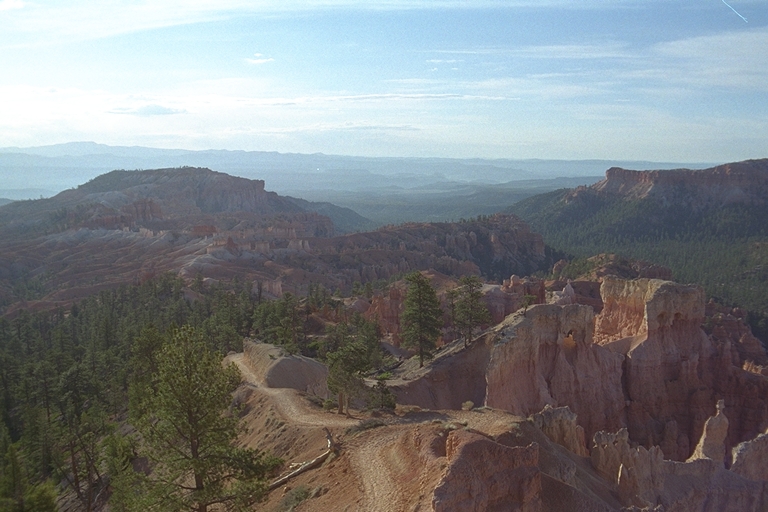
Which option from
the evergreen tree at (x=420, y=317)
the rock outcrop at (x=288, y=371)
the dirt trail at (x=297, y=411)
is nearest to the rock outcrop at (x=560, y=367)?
the evergreen tree at (x=420, y=317)

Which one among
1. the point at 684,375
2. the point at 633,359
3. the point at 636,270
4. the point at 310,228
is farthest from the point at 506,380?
the point at 310,228

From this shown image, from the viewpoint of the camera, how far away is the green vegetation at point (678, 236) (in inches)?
3418

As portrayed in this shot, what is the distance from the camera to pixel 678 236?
119 m

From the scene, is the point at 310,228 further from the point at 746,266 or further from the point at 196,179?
the point at 746,266

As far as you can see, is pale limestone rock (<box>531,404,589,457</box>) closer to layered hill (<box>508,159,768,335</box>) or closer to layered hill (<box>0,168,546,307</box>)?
layered hill (<box>0,168,546,307</box>)

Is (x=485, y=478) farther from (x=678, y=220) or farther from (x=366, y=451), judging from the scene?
(x=678, y=220)

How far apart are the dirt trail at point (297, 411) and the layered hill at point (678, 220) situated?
73.0 meters

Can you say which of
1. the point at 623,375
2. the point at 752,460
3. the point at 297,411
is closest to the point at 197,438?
A: the point at 297,411

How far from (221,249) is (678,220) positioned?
8963cm

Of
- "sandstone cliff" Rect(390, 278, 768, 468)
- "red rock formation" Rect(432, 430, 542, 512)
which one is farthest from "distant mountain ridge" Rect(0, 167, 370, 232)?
"red rock formation" Rect(432, 430, 542, 512)

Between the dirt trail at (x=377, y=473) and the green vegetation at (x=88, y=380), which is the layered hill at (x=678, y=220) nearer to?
the green vegetation at (x=88, y=380)

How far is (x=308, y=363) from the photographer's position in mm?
31469

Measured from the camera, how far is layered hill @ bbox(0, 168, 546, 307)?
78312 millimetres

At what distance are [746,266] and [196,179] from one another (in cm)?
11886
